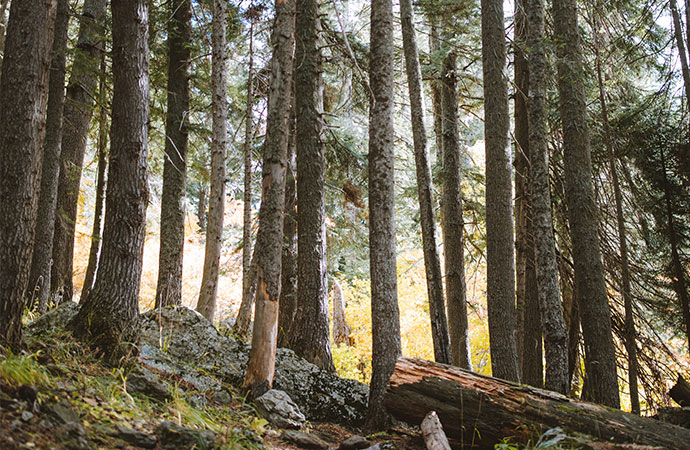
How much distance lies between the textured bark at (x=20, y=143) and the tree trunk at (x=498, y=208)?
6.44 metres


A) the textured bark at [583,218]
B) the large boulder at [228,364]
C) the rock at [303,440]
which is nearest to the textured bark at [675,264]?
the textured bark at [583,218]

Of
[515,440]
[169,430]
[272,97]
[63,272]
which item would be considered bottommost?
[515,440]

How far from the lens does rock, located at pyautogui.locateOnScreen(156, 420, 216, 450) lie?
373cm

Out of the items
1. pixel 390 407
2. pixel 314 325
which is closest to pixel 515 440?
pixel 390 407

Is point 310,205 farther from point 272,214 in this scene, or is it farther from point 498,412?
point 498,412

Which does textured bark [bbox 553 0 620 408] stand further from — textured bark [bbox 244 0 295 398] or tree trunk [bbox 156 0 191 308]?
tree trunk [bbox 156 0 191 308]

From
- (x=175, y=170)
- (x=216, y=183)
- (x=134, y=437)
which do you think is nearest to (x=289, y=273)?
(x=216, y=183)

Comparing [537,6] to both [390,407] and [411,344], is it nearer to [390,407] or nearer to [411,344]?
[390,407]

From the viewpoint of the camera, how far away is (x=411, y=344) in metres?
17.9

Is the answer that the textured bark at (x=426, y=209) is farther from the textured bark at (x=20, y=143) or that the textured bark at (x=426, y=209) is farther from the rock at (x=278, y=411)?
the textured bark at (x=20, y=143)

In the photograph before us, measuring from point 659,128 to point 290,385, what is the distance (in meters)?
8.72

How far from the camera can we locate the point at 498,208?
8273 millimetres

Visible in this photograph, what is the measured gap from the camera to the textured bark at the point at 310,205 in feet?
27.3

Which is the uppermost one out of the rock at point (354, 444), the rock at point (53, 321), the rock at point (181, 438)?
the rock at point (53, 321)
